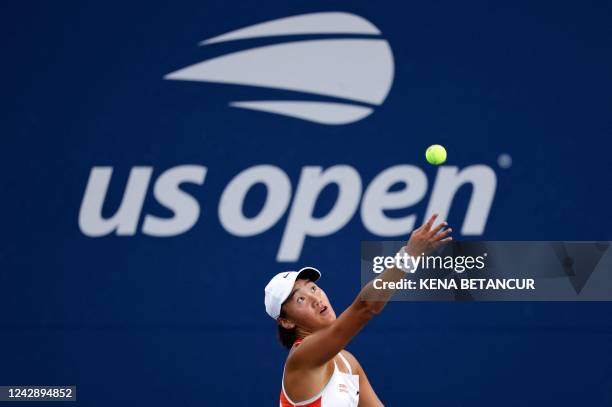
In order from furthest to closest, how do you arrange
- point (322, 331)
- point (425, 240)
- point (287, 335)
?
point (287, 335) < point (322, 331) < point (425, 240)

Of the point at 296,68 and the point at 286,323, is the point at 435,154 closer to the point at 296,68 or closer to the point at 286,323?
the point at 296,68

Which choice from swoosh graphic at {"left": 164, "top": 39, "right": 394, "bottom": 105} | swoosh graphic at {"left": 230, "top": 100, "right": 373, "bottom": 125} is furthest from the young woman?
swoosh graphic at {"left": 164, "top": 39, "right": 394, "bottom": 105}

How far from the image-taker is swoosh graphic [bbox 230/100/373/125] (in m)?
6.80

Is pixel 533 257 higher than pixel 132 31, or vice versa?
pixel 132 31

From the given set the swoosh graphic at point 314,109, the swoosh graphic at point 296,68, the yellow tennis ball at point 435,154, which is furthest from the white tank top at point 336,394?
the swoosh graphic at point 296,68

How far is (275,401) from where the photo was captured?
668cm

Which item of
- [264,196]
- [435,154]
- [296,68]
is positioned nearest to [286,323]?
[435,154]

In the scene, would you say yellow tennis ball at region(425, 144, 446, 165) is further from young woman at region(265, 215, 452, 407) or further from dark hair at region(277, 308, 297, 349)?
dark hair at region(277, 308, 297, 349)

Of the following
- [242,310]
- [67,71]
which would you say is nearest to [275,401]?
[242,310]

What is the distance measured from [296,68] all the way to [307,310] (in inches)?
107

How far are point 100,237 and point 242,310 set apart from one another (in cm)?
109

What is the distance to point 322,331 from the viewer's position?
4016mm

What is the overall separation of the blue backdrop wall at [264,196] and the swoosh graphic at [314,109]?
0.05 meters

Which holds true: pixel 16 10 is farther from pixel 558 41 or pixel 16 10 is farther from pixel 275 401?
pixel 558 41
